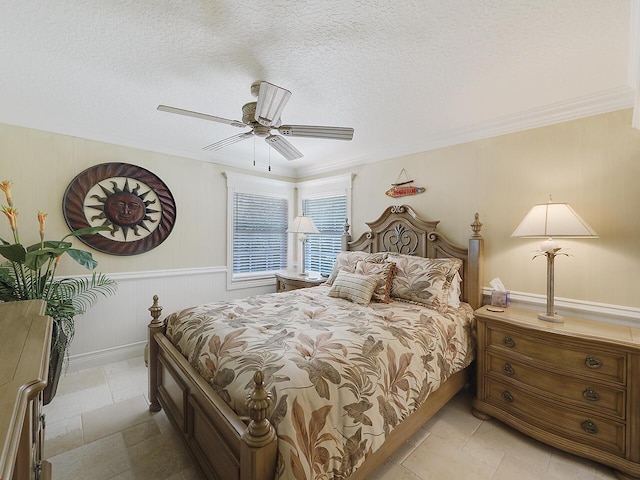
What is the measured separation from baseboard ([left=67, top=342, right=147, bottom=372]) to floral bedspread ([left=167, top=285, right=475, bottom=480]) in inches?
60.8

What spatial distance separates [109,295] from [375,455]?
3.11 metres

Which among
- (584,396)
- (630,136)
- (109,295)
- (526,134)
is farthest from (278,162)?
(584,396)

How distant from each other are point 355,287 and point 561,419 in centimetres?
163

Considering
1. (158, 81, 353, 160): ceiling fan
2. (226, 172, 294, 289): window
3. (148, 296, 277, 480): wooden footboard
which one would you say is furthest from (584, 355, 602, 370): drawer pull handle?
(226, 172, 294, 289): window

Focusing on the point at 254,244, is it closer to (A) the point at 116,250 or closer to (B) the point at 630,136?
(A) the point at 116,250

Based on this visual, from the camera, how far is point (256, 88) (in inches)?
79.3

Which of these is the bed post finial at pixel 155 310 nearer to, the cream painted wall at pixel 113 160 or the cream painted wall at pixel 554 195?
the cream painted wall at pixel 113 160

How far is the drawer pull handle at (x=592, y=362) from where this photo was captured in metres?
1.73

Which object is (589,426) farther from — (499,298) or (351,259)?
(351,259)

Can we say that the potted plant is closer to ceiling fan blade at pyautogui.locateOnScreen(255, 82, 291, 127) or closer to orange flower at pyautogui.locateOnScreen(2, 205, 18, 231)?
orange flower at pyautogui.locateOnScreen(2, 205, 18, 231)

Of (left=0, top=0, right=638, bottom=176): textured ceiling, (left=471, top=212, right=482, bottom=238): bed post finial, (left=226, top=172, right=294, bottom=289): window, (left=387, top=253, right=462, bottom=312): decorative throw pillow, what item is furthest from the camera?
(left=226, top=172, right=294, bottom=289): window

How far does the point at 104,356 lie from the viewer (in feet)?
10.0

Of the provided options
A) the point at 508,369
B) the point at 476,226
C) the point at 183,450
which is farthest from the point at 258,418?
the point at 476,226

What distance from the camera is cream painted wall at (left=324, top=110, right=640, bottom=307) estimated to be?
204 cm
